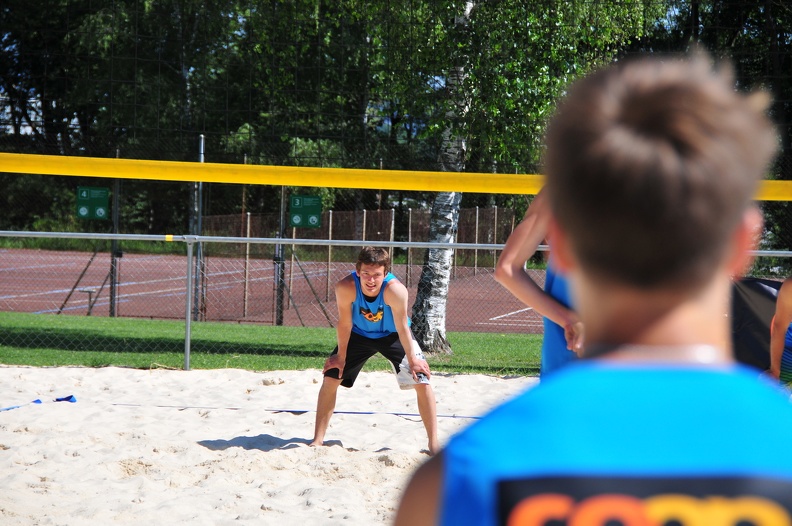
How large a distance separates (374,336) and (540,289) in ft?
8.27

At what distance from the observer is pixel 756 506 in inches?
24.4

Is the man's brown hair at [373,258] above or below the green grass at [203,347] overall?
above

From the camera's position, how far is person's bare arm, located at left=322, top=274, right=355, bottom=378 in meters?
4.76

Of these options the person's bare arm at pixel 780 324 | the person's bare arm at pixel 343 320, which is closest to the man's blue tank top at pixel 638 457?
the person's bare arm at pixel 780 324

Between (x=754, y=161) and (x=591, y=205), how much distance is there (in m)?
0.14

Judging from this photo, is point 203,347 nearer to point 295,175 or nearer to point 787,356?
point 295,175

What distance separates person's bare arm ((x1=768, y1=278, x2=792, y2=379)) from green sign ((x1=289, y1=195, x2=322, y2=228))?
29.0ft

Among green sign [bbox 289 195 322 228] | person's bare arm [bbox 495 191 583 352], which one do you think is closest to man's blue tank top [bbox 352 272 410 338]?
person's bare arm [bbox 495 191 583 352]

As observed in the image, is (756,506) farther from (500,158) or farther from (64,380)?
(500,158)

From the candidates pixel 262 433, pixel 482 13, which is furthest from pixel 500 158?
pixel 262 433

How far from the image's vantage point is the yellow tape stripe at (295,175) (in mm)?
6559

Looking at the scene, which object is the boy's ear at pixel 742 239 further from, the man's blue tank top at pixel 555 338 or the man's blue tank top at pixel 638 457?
the man's blue tank top at pixel 555 338

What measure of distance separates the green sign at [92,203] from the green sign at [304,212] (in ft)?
9.85

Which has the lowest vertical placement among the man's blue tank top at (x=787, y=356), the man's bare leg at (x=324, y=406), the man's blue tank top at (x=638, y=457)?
the man's bare leg at (x=324, y=406)
